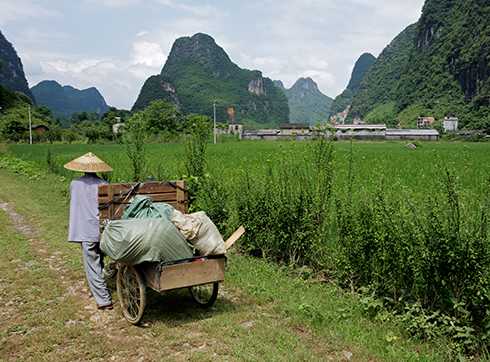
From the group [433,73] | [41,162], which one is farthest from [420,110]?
[41,162]

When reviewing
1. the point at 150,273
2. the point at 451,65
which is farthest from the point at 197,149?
the point at 451,65

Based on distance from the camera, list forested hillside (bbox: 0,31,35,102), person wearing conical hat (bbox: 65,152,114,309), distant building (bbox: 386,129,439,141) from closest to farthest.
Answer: person wearing conical hat (bbox: 65,152,114,309) → distant building (bbox: 386,129,439,141) → forested hillside (bbox: 0,31,35,102)

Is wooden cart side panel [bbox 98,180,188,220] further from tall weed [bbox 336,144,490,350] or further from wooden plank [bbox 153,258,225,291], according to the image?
tall weed [bbox 336,144,490,350]

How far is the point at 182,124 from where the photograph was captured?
253ft

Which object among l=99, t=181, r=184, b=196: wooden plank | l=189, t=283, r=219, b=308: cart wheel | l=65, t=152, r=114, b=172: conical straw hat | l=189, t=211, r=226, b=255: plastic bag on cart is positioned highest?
l=65, t=152, r=114, b=172: conical straw hat

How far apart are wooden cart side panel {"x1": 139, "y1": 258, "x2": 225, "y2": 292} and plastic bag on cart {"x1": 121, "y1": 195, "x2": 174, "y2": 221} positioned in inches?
24.2

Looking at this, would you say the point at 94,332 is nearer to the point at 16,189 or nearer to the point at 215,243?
the point at 215,243

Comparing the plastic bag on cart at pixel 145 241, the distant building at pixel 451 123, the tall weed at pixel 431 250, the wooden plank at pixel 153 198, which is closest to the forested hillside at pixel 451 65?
the distant building at pixel 451 123

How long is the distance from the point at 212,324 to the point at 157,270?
3.22ft

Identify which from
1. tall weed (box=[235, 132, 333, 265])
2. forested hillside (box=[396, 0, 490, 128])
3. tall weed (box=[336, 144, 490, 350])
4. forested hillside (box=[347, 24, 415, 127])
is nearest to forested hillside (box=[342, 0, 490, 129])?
forested hillside (box=[396, 0, 490, 128])

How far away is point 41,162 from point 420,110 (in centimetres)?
11467

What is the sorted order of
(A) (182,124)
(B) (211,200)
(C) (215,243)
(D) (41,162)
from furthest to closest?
(A) (182,124), (D) (41,162), (B) (211,200), (C) (215,243)

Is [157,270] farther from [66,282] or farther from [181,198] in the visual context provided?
[66,282]

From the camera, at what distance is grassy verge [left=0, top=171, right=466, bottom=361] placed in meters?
3.38
